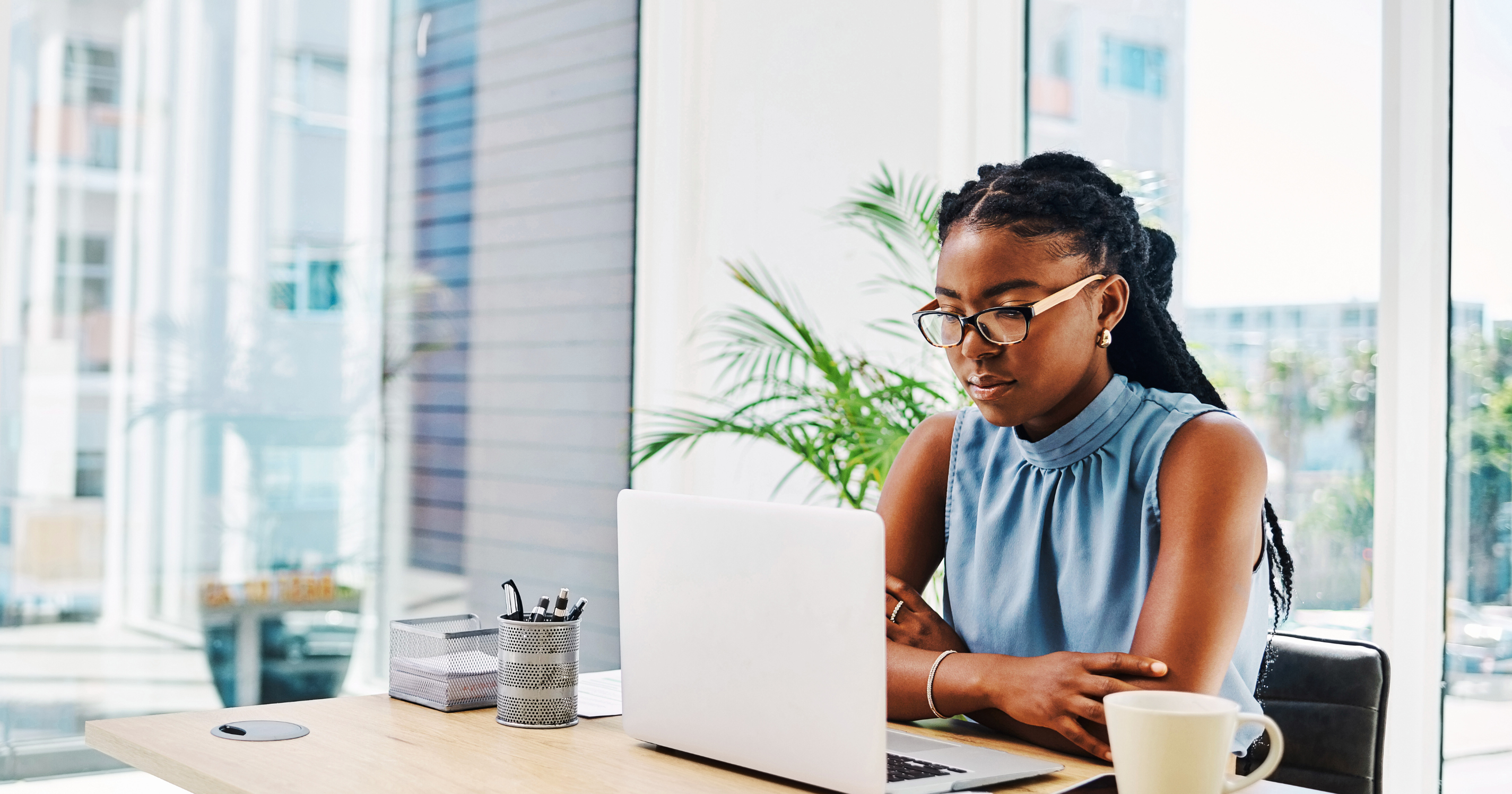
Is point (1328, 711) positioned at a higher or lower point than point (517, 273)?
lower

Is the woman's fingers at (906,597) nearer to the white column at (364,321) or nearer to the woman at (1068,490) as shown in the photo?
the woman at (1068,490)

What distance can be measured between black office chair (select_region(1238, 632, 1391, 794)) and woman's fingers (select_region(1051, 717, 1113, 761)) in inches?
13.7

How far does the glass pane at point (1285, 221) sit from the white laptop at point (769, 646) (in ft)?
5.81

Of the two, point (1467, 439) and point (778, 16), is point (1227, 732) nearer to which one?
point (1467, 439)

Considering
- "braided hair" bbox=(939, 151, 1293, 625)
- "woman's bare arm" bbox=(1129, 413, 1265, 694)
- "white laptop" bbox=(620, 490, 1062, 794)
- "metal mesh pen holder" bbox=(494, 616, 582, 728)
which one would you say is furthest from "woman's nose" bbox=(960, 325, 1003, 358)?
"metal mesh pen holder" bbox=(494, 616, 582, 728)


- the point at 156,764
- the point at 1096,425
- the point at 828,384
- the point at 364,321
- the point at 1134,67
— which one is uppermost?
the point at 1134,67

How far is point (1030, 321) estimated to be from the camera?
5.26 feet

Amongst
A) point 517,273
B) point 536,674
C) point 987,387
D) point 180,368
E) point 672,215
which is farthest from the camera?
point 672,215

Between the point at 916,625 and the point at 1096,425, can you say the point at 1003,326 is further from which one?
the point at 916,625

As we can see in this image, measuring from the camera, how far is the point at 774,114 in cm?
364

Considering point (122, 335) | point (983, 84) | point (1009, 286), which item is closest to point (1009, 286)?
point (1009, 286)

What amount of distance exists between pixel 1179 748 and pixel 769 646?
36 centimetres

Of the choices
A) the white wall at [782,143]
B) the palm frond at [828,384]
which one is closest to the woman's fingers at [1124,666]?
the palm frond at [828,384]

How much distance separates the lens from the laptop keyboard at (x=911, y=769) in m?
1.22
